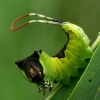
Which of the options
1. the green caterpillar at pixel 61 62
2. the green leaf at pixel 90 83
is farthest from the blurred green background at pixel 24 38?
the green leaf at pixel 90 83

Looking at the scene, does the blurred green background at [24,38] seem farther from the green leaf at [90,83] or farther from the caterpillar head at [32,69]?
the green leaf at [90,83]

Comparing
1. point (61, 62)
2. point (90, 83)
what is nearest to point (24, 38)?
point (61, 62)

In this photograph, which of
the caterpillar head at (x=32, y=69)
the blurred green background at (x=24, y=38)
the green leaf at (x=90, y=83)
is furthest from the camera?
the blurred green background at (x=24, y=38)

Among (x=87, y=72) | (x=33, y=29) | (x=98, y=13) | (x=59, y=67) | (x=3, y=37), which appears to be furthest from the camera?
(x=98, y=13)

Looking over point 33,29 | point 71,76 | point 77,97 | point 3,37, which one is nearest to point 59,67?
point 71,76

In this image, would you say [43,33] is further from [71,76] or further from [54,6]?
[71,76]

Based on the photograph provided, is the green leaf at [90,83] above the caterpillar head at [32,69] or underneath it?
underneath

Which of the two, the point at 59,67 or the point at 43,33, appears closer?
the point at 59,67
